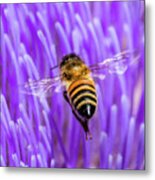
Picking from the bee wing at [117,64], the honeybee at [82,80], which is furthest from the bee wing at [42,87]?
the bee wing at [117,64]

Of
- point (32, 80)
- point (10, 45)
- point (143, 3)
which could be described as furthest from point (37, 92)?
point (143, 3)

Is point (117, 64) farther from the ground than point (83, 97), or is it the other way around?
point (117, 64)

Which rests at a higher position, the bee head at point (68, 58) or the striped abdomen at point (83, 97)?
the bee head at point (68, 58)

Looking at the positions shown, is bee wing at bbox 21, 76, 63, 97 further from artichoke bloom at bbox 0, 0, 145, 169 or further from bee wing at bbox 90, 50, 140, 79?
bee wing at bbox 90, 50, 140, 79

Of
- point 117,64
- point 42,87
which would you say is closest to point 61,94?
point 42,87

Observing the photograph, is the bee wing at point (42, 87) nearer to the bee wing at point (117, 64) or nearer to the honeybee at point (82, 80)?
the honeybee at point (82, 80)

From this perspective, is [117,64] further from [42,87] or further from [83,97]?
[42,87]
